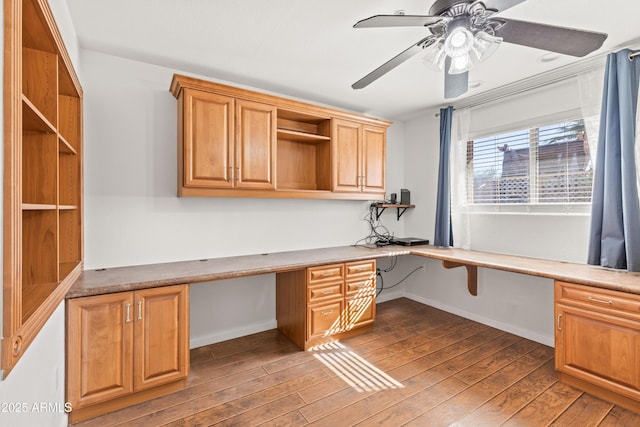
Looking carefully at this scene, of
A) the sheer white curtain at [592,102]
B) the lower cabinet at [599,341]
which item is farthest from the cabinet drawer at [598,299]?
the sheer white curtain at [592,102]

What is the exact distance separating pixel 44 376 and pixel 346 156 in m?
2.68

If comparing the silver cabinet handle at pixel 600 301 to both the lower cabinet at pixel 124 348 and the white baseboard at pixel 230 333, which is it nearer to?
the white baseboard at pixel 230 333

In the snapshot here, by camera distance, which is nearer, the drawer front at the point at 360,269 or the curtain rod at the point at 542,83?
the curtain rod at the point at 542,83

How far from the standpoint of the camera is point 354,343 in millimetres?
2842

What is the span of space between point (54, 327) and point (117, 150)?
4.55ft

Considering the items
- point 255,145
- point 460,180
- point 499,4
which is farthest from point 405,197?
point 499,4

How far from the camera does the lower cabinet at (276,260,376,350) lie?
268 centimetres

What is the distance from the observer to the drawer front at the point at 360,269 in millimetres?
2865

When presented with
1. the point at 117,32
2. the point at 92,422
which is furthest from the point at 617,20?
the point at 92,422

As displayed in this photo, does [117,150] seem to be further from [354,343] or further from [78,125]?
[354,343]

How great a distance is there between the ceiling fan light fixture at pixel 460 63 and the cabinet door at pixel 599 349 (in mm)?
1770

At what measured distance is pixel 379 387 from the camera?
7.04 feet

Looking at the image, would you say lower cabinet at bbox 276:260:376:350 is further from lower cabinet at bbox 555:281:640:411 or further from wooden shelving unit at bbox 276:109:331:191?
lower cabinet at bbox 555:281:640:411

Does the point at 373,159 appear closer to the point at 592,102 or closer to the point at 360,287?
the point at 360,287
